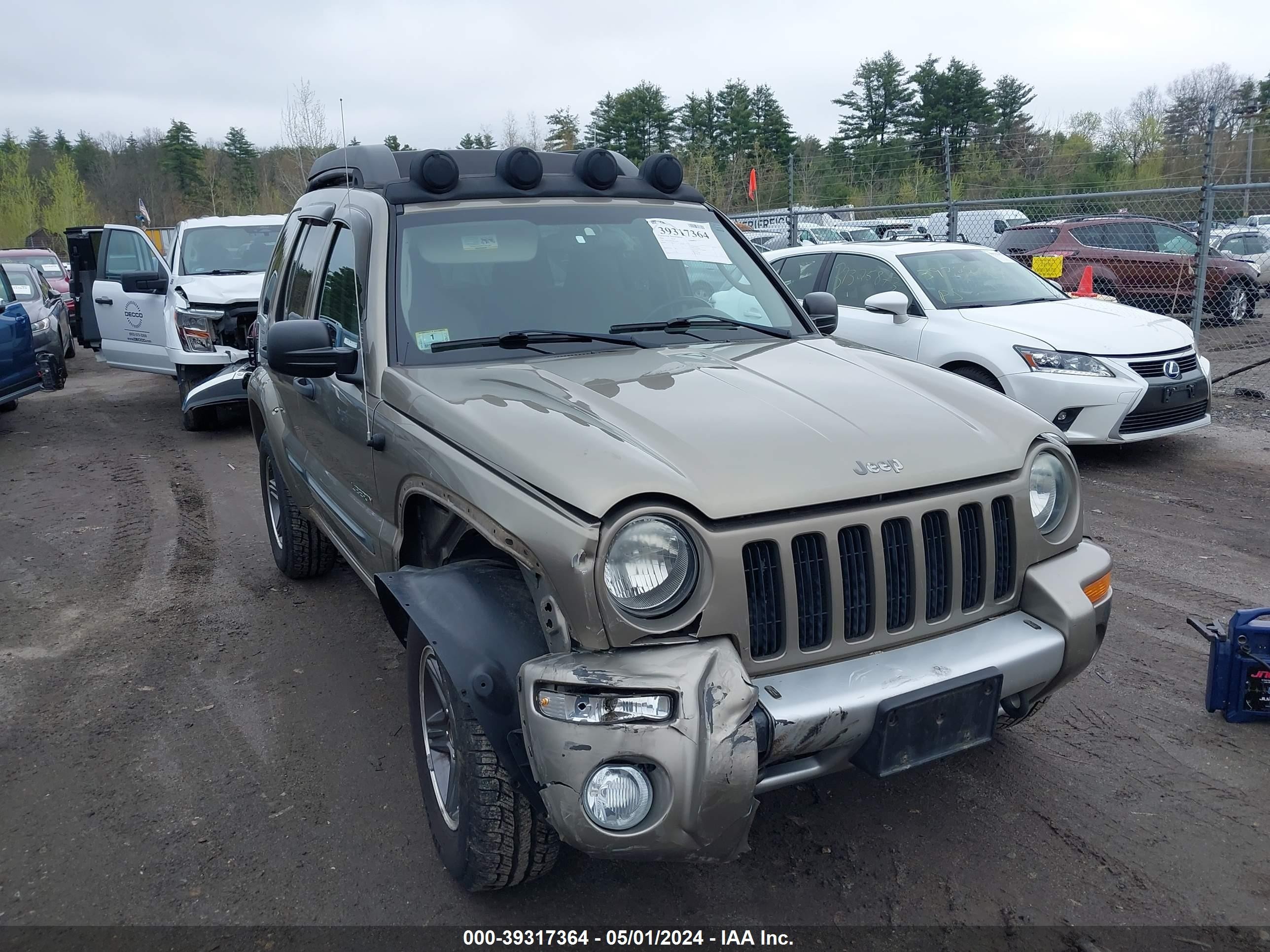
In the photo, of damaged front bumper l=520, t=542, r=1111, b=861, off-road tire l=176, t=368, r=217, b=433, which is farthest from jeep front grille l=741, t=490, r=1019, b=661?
off-road tire l=176, t=368, r=217, b=433

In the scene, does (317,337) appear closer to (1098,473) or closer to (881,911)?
(881,911)

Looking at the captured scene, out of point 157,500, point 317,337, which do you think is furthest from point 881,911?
point 157,500

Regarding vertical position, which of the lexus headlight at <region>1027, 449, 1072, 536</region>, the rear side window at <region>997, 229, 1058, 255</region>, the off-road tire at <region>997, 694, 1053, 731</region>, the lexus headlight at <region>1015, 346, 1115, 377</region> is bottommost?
the off-road tire at <region>997, 694, 1053, 731</region>

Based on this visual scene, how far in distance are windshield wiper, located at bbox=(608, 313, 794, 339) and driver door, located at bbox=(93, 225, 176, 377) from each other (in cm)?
828

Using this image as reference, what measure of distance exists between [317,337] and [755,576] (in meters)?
1.78

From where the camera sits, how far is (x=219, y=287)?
9.86 metres

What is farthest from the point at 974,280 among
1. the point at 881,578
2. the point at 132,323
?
the point at 132,323

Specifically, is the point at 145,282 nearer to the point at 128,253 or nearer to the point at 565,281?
the point at 128,253

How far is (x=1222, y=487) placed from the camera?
6586mm

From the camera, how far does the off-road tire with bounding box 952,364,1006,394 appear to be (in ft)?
23.6

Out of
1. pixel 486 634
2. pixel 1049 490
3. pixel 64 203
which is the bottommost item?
pixel 486 634

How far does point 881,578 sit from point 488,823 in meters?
1.18

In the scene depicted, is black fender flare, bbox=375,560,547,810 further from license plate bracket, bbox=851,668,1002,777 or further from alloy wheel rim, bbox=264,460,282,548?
alloy wheel rim, bbox=264,460,282,548

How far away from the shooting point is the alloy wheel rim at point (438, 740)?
8.73ft
